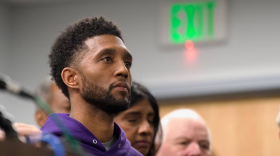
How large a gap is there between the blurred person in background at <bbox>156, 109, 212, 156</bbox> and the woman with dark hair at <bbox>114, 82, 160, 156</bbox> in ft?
0.55

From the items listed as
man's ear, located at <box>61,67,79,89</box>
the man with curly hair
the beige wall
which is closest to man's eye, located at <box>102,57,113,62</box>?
the man with curly hair

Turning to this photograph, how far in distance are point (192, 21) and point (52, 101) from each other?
188 centimetres

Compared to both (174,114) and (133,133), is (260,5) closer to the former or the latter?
(174,114)

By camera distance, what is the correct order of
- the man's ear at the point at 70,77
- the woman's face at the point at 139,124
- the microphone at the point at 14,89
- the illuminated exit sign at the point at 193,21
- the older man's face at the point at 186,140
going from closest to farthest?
the microphone at the point at 14,89, the man's ear at the point at 70,77, the woman's face at the point at 139,124, the older man's face at the point at 186,140, the illuminated exit sign at the point at 193,21

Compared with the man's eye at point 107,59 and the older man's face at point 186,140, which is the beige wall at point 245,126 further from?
the man's eye at point 107,59

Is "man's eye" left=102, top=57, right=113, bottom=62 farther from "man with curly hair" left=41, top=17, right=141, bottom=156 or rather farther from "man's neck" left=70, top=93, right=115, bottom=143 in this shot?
"man's neck" left=70, top=93, right=115, bottom=143

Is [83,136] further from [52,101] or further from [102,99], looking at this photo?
[52,101]

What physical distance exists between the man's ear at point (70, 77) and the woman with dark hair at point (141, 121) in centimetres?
58

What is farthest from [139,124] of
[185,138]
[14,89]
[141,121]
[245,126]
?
[245,126]

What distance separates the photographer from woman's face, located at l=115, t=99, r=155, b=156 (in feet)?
7.40

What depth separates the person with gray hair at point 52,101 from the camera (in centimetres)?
257

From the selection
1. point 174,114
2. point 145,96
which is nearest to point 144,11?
point 174,114

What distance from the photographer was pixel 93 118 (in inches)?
67.2

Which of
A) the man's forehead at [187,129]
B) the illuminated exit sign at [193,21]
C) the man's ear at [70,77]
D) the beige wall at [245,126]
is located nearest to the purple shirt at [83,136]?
the man's ear at [70,77]
